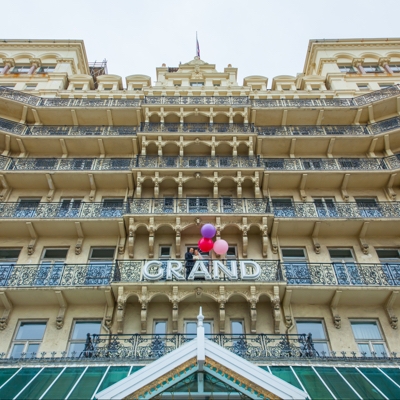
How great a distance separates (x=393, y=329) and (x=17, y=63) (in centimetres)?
2704

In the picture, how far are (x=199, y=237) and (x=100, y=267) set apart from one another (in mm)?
4249

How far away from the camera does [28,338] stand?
1423 centimetres

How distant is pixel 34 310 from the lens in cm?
1493

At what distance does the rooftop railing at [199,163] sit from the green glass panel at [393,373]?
9.87 m

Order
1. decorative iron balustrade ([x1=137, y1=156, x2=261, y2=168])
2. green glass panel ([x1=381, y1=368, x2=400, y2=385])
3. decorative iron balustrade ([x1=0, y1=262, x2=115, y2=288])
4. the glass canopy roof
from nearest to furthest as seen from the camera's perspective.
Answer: the glass canopy roof < green glass panel ([x1=381, y1=368, x2=400, y2=385]) < decorative iron balustrade ([x1=0, y1=262, x2=115, y2=288]) < decorative iron balustrade ([x1=137, y1=156, x2=261, y2=168])

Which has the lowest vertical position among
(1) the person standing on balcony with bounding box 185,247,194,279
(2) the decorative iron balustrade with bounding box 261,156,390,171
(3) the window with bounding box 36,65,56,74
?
(1) the person standing on balcony with bounding box 185,247,194,279

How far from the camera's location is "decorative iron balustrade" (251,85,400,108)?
868 inches

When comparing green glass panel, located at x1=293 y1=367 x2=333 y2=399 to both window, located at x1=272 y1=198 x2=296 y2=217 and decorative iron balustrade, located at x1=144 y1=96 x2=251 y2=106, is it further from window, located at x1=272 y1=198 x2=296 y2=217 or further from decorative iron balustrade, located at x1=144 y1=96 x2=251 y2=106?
decorative iron balustrade, located at x1=144 y1=96 x2=251 y2=106

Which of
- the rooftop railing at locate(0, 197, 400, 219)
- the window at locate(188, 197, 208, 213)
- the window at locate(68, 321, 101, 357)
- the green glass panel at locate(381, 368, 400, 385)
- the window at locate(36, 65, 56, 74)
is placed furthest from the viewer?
the window at locate(36, 65, 56, 74)

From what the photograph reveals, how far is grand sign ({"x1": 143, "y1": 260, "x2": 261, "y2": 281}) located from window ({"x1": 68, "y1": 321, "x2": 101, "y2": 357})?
2537 millimetres

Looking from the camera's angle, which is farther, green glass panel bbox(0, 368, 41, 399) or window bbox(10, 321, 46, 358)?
window bbox(10, 321, 46, 358)

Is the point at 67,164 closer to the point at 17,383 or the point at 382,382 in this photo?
the point at 17,383

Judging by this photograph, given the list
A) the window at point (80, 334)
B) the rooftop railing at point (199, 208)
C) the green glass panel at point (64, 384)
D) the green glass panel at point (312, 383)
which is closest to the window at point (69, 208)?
the rooftop railing at point (199, 208)

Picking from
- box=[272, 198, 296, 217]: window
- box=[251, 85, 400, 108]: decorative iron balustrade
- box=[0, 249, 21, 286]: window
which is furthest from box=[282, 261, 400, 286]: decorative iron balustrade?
box=[0, 249, 21, 286]: window
